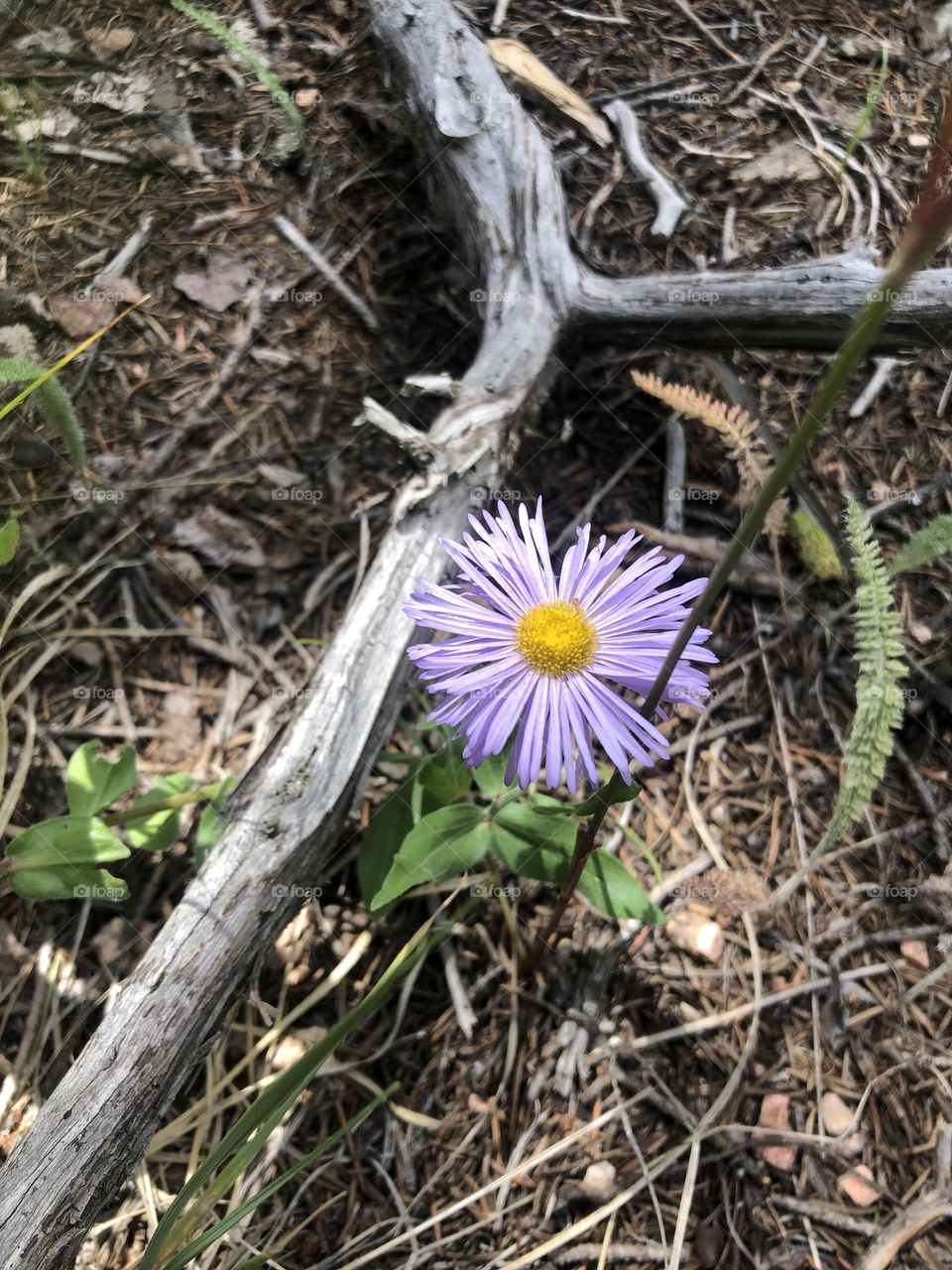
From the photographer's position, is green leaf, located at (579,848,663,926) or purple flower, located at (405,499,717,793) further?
green leaf, located at (579,848,663,926)

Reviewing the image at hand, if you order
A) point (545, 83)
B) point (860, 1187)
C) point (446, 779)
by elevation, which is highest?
point (545, 83)

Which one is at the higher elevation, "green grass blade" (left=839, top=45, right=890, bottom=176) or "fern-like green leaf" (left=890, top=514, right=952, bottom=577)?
"green grass blade" (left=839, top=45, right=890, bottom=176)

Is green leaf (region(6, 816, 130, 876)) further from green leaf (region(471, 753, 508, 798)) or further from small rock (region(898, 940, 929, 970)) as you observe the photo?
small rock (region(898, 940, 929, 970))

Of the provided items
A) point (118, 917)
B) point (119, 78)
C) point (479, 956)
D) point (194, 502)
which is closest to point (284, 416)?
point (194, 502)

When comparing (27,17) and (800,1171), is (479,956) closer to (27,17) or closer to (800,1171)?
(800,1171)

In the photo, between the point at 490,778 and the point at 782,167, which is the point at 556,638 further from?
the point at 782,167

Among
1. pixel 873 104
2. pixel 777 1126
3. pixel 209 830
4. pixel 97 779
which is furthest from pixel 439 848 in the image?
pixel 873 104

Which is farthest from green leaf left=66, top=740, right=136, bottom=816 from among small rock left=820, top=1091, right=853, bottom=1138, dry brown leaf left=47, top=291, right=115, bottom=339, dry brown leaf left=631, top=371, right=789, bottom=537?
small rock left=820, top=1091, right=853, bottom=1138
